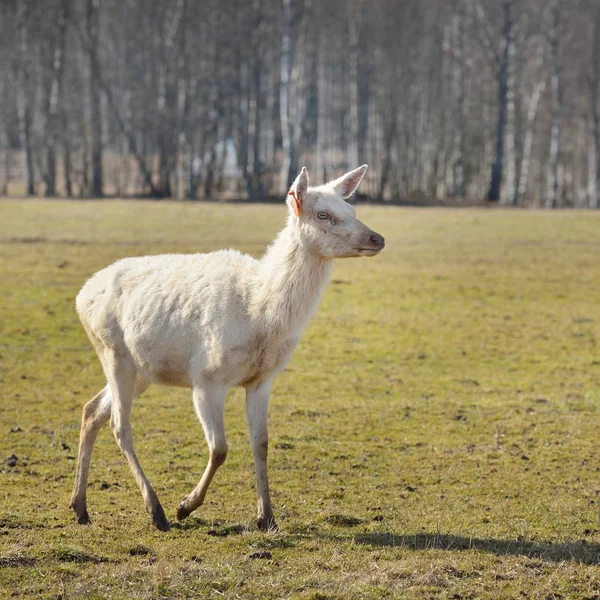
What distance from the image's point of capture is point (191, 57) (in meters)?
44.7

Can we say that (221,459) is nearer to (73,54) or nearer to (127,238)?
(127,238)

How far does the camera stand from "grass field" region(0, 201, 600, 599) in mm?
6227

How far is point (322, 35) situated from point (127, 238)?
31871 mm

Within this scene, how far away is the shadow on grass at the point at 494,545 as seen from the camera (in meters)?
6.70

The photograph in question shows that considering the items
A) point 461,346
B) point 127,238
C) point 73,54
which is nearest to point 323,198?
point 461,346

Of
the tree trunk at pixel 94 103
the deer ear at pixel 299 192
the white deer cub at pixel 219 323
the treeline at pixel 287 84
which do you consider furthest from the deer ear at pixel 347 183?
the tree trunk at pixel 94 103

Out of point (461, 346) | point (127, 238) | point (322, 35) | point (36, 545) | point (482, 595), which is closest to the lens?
point (482, 595)

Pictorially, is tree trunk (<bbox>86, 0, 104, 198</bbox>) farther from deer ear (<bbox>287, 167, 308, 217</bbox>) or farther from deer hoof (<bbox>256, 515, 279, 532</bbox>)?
deer hoof (<bbox>256, 515, 279, 532</bbox>)

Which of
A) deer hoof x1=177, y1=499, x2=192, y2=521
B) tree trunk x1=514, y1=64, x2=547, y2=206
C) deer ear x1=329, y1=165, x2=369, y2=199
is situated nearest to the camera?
deer hoof x1=177, y1=499, x2=192, y2=521

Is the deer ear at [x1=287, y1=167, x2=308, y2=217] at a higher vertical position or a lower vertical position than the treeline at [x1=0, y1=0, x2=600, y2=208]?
lower

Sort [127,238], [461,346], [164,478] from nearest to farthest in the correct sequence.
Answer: [164,478]
[461,346]
[127,238]

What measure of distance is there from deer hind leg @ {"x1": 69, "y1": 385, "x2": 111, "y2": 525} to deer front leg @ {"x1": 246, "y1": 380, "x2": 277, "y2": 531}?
1304 mm

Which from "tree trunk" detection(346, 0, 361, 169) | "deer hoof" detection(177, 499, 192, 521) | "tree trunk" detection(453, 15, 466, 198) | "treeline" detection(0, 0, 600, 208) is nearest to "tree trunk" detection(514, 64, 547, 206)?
"treeline" detection(0, 0, 600, 208)

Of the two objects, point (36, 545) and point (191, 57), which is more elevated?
point (191, 57)
